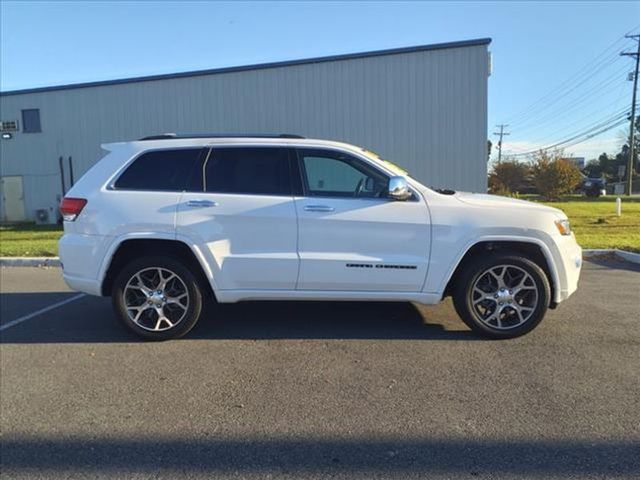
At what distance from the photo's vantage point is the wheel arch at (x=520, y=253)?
4738mm

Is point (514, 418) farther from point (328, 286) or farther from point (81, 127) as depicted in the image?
point (81, 127)

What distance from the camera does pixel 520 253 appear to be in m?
4.82

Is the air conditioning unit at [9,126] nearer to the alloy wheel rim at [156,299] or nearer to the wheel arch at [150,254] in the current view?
the wheel arch at [150,254]

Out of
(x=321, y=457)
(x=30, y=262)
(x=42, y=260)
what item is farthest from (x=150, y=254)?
(x=30, y=262)

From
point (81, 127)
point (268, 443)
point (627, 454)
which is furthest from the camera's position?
point (81, 127)

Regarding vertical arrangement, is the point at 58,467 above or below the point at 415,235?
below

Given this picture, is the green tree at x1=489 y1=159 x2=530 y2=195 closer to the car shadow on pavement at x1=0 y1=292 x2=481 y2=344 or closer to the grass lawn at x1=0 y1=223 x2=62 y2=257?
the grass lawn at x1=0 y1=223 x2=62 y2=257

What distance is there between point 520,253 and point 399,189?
1.33 meters

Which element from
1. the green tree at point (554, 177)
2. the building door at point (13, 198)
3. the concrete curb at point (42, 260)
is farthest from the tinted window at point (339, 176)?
the green tree at point (554, 177)

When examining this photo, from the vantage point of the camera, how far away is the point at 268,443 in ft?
10.1

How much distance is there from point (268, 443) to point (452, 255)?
2477 mm

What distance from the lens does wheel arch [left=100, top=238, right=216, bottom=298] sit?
4.84m

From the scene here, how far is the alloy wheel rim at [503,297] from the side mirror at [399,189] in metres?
1.03

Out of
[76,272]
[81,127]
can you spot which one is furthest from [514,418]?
[81,127]
